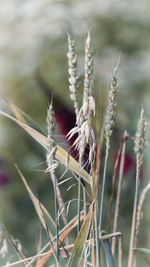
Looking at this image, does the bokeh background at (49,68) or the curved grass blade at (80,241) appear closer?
the curved grass blade at (80,241)

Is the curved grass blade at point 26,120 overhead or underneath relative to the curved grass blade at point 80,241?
overhead

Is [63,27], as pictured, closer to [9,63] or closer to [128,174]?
[9,63]

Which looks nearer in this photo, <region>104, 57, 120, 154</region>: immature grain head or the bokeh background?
<region>104, 57, 120, 154</region>: immature grain head

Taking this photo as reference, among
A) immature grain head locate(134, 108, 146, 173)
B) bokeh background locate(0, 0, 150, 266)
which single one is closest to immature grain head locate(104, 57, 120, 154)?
immature grain head locate(134, 108, 146, 173)

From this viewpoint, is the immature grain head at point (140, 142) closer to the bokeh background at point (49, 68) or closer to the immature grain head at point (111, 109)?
the immature grain head at point (111, 109)

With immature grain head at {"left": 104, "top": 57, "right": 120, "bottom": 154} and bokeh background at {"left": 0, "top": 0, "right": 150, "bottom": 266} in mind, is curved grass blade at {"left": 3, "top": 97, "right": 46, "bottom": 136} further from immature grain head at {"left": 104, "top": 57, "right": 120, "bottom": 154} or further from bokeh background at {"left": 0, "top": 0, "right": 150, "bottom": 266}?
bokeh background at {"left": 0, "top": 0, "right": 150, "bottom": 266}

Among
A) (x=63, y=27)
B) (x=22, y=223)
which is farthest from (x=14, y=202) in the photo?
(x=63, y=27)

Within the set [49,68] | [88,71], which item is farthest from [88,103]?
[49,68]

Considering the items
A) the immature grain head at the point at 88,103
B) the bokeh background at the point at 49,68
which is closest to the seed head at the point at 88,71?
the immature grain head at the point at 88,103

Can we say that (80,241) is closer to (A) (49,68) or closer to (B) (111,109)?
(B) (111,109)
